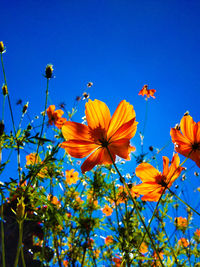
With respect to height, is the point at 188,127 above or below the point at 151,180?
above

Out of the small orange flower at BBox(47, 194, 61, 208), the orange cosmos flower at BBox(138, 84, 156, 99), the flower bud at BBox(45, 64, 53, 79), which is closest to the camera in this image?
the flower bud at BBox(45, 64, 53, 79)

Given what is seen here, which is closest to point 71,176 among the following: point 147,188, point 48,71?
point 48,71

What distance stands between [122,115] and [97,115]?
9 centimetres

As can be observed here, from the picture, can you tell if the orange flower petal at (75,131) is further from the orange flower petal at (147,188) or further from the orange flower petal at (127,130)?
the orange flower petal at (147,188)

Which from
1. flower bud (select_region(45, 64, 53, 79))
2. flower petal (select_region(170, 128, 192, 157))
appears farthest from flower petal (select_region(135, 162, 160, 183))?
flower bud (select_region(45, 64, 53, 79))

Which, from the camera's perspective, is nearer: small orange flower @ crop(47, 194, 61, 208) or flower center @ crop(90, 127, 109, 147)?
flower center @ crop(90, 127, 109, 147)

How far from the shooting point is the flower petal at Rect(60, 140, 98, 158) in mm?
650

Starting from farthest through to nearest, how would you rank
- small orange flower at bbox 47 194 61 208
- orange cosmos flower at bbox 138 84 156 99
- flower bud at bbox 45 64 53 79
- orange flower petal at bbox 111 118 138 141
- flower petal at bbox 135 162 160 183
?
orange cosmos flower at bbox 138 84 156 99, small orange flower at bbox 47 194 61 208, flower bud at bbox 45 64 53 79, flower petal at bbox 135 162 160 183, orange flower petal at bbox 111 118 138 141

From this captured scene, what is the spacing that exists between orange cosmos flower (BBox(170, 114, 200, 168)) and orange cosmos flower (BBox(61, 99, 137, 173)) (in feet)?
0.70

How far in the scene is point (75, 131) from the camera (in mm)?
663

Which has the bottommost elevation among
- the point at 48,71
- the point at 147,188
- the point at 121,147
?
the point at 147,188

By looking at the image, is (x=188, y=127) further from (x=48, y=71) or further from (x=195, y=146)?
(x=48, y=71)

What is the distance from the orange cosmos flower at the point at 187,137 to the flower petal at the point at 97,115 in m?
0.25

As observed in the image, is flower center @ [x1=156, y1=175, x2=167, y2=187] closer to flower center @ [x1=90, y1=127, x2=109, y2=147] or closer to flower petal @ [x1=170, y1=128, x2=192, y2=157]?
flower petal @ [x1=170, y1=128, x2=192, y2=157]
